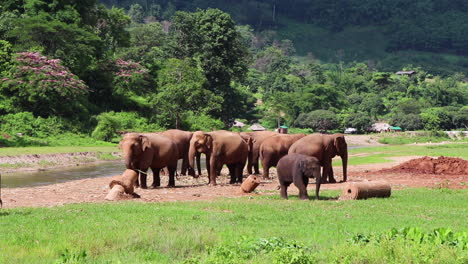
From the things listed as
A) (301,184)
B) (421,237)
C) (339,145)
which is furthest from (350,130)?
(421,237)

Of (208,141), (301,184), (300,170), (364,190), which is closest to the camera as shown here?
(300,170)

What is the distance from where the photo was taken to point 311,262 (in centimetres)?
1180

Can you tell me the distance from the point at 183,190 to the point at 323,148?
659 centimetres

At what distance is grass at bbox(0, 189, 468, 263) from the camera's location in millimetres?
12375

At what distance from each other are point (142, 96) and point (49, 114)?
19829 mm

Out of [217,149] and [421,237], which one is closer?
[421,237]

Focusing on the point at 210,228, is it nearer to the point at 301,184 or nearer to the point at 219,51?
the point at 301,184

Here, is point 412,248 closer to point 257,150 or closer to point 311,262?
point 311,262

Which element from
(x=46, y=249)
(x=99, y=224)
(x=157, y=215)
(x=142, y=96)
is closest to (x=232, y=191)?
(x=157, y=215)

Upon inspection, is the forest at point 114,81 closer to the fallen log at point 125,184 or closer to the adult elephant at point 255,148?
the adult elephant at point 255,148

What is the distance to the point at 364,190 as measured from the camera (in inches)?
866

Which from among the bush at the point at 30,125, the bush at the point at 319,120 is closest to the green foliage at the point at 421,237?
the bush at the point at 30,125

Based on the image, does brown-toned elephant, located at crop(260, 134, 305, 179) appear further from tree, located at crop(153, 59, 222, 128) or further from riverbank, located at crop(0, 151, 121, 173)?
tree, located at crop(153, 59, 222, 128)

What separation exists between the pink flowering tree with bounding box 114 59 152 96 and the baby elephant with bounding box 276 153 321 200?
57172 millimetres
